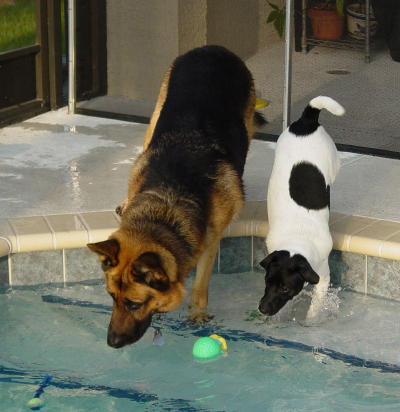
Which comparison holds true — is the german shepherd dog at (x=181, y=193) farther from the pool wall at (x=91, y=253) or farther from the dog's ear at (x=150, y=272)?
the pool wall at (x=91, y=253)

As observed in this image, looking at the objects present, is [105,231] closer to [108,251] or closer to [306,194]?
[306,194]

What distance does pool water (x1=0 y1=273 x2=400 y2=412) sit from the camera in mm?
5191

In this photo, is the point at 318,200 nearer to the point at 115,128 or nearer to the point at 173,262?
the point at 173,262

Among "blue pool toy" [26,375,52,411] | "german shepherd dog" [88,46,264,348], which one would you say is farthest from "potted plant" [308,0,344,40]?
"blue pool toy" [26,375,52,411]

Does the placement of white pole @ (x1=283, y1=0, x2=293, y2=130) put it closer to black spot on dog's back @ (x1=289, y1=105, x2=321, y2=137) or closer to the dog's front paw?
black spot on dog's back @ (x1=289, y1=105, x2=321, y2=137)

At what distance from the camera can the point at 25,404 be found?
5141 millimetres

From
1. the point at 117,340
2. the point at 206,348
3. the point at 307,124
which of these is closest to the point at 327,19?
the point at 307,124

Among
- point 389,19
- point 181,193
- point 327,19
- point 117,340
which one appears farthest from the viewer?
point 327,19

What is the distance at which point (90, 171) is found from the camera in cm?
759

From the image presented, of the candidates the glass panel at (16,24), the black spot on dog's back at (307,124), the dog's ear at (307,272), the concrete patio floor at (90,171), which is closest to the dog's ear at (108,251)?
the dog's ear at (307,272)

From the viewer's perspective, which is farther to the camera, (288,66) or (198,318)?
(288,66)

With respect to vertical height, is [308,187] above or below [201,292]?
above

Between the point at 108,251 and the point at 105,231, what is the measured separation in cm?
160

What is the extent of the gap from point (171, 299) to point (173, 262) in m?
0.19
